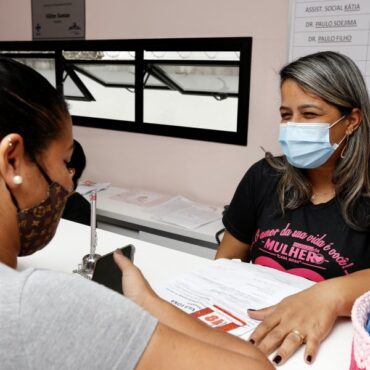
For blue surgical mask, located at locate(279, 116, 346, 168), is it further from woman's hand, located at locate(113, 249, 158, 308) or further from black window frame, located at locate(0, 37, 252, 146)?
black window frame, located at locate(0, 37, 252, 146)

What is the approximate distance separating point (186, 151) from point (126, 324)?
2.17 metres

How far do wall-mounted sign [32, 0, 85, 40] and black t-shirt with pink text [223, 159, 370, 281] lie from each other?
74.7 inches

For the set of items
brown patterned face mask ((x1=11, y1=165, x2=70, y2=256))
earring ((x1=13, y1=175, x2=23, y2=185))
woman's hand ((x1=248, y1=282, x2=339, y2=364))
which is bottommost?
woman's hand ((x1=248, y1=282, x2=339, y2=364))

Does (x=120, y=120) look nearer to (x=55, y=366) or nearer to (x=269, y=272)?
(x=269, y=272)

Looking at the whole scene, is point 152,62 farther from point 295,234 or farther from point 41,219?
point 41,219

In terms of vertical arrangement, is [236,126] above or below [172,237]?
above

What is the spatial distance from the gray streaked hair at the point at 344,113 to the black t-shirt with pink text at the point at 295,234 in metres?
0.03

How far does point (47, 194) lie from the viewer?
804mm

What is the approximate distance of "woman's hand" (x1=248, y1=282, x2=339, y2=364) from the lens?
34.4 inches

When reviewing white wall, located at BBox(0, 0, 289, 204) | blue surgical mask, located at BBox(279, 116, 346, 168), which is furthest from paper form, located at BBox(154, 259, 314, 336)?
white wall, located at BBox(0, 0, 289, 204)

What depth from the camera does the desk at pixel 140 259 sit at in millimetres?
925

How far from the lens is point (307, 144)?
146 cm

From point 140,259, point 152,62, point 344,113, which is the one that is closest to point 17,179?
point 140,259

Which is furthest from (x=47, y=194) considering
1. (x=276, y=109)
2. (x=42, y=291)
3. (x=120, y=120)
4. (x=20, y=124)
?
(x=120, y=120)
